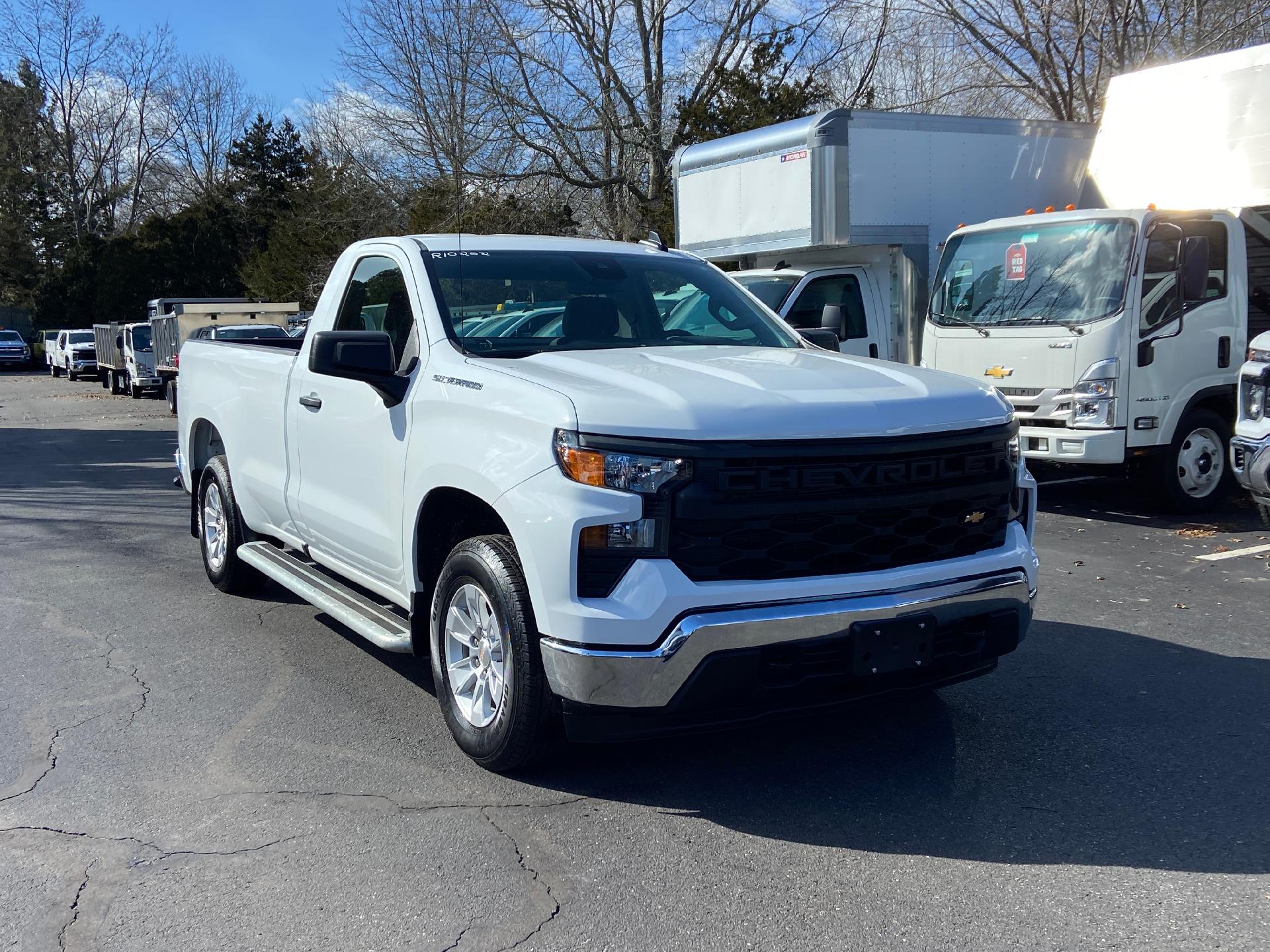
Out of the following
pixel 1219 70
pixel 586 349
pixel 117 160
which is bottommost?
pixel 586 349

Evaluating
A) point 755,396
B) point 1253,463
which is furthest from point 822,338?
point 1253,463

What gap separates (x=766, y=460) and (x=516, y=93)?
27.5 metres

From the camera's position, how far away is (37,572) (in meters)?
7.90

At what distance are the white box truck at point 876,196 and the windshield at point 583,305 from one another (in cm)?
560

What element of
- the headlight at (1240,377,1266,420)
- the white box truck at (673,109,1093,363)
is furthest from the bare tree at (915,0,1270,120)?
the headlight at (1240,377,1266,420)

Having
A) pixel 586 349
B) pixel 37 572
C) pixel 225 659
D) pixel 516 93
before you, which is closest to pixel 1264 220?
pixel 586 349

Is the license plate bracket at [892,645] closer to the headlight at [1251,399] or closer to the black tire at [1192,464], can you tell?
the headlight at [1251,399]

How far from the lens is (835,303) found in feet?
38.8

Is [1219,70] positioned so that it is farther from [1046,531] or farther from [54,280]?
[54,280]

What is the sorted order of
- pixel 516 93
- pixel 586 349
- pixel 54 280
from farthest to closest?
pixel 54 280
pixel 516 93
pixel 586 349

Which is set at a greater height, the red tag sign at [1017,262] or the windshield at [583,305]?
the red tag sign at [1017,262]

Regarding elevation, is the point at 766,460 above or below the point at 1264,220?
below

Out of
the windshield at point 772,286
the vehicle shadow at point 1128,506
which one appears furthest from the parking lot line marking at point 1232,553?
the windshield at point 772,286

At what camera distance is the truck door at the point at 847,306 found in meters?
11.6
